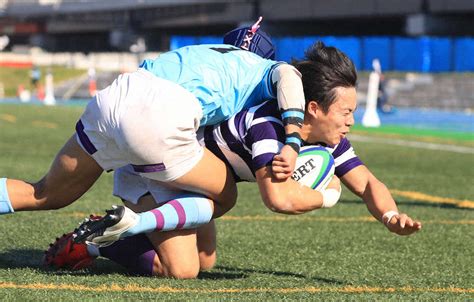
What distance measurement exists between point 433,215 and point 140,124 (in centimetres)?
466

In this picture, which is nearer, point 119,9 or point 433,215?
point 433,215

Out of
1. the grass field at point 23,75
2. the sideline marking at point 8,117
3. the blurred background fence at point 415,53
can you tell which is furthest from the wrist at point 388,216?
the grass field at point 23,75

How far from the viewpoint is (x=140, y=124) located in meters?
5.17

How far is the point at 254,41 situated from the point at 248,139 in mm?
1009

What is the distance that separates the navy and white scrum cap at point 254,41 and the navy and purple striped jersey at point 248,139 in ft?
2.48

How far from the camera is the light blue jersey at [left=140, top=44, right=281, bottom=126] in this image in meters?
5.38

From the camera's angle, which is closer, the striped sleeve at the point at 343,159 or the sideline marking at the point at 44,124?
the striped sleeve at the point at 343,159

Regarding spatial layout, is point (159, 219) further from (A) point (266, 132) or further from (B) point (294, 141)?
(B) point (294, 141)

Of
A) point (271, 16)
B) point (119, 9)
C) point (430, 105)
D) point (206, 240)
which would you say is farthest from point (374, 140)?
point (119, 9)

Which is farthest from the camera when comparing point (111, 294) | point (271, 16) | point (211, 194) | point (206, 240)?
point (271, 16)

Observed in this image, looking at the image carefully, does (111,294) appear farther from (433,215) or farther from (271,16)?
(271,16)

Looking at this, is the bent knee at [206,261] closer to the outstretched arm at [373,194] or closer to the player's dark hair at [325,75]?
the outstretched arm at [373,194]

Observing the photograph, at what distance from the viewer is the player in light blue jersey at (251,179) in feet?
17.5

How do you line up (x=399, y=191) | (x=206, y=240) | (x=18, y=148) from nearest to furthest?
1. (x=206, y=240)
2. (x=399, y=191)
3. (x=18, y=148)
